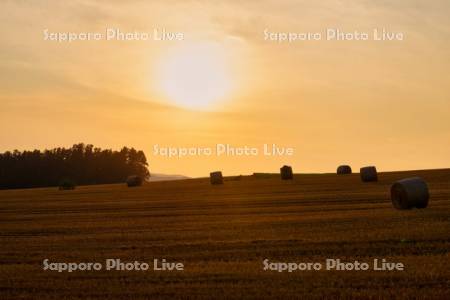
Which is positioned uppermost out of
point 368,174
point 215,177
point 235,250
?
point 215,177

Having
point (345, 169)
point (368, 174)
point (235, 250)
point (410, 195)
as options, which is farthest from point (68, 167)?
point (235, 250)

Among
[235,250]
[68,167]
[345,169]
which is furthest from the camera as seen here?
[68,167]

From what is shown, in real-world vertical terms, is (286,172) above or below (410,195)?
above

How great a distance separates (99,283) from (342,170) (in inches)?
2664

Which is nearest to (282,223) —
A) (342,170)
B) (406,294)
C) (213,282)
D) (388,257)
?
(388,257)

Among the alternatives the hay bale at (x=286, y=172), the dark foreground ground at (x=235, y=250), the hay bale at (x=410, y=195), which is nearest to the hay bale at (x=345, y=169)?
the hay bale at (x=286, y=172)

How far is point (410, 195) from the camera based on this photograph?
29688 mm

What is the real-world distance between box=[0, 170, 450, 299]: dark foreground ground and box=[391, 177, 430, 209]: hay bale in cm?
69

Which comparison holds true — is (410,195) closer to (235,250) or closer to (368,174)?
(235,250)

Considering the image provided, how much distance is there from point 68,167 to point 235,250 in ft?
416

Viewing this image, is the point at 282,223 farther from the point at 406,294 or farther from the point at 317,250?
the point at 406,294

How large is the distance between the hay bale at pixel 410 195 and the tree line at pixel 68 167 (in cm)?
10589

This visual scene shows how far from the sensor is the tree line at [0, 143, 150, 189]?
13362 cm

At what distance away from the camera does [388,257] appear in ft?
53.0
